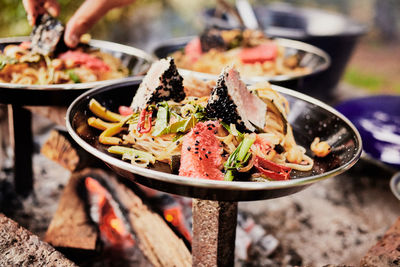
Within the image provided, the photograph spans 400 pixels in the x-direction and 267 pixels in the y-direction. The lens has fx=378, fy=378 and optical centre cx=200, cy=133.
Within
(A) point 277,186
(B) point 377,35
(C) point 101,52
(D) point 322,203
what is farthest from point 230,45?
(B) point 377,35

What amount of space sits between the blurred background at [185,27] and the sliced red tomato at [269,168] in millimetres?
4978

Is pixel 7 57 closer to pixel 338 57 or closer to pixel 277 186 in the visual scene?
pixel 277 186

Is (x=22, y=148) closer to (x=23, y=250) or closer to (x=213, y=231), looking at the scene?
(x=23, y=250)

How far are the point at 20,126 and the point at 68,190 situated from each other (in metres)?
0.94

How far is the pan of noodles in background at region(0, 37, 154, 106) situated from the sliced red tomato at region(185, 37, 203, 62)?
3.54 ft

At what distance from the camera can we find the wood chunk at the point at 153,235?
3.20m

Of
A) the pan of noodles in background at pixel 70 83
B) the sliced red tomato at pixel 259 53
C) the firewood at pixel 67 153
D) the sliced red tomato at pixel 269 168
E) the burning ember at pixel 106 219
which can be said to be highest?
the sliced red tomato at pixel 259 53

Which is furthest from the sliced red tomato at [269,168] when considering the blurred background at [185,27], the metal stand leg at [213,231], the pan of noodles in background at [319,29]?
the blurred background at [185,27]

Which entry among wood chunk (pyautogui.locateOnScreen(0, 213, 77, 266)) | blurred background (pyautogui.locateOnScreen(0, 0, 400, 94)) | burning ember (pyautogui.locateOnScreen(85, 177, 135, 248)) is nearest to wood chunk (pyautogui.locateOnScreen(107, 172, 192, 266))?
burning ember (pyautogui.locateOnScreen(85, 177, 135, 248))

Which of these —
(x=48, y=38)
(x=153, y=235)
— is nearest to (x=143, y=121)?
(x=153, y=235)

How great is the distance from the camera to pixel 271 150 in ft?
8.22

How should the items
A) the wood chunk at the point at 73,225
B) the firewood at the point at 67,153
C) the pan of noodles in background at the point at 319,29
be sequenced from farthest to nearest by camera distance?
the pan of noodles in background at the point at 319,29, the firewood at the point at 67,153, the wood chunk at the point at 73,225

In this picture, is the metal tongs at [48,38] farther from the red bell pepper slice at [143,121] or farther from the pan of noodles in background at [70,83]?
the red bell pepper slice at [143,121]

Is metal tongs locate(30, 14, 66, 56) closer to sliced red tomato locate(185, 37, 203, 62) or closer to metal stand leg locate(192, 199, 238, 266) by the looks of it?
sliced red tomato locate(185, 37, 203, 62)
